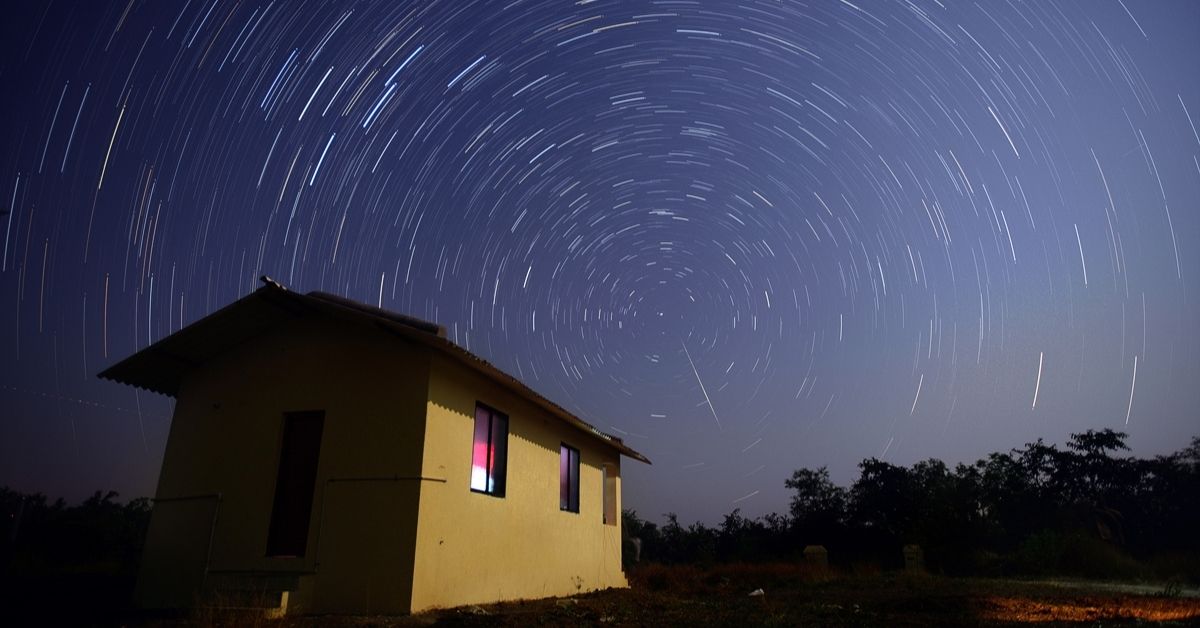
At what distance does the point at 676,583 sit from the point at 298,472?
10.9 m

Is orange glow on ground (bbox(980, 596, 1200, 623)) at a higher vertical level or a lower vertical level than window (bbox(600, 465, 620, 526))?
lower

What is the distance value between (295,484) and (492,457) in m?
2.87

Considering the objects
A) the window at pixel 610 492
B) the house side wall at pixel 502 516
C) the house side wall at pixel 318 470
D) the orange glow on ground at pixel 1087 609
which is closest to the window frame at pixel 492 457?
the house side wall at pixel 502 516

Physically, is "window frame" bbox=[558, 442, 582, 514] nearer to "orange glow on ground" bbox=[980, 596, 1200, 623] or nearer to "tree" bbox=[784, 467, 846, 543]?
"orange glow on ground" bbox=[980, 596, 1200, 623]

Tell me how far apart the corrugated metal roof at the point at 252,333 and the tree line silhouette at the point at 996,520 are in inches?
717

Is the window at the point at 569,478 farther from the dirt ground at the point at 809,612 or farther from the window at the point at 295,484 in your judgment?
the window at the point at 295,484

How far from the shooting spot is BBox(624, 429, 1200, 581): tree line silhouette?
888 inches

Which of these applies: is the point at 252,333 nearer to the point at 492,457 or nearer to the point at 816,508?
the point at 492,457

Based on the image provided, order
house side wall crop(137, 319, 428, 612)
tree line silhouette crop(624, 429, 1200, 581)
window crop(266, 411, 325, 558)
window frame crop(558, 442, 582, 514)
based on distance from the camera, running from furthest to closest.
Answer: tree line silhouette crop(624, 429, 1200, 581)
window frame crop(558, 442, 582, 514)
window crop(266, 411, 325, 558)
house side wall crop(137, 319, 428, 612)

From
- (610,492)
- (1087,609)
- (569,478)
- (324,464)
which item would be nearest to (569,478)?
(569,478)

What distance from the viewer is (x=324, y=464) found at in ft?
29.6

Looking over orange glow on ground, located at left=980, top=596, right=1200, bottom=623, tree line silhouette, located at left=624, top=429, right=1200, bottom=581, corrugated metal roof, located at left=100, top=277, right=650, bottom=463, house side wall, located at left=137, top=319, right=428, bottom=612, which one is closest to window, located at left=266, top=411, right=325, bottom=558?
house side wall, located at left=137, top=319, right=428, bottom=612

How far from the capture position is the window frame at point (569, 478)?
1413cm

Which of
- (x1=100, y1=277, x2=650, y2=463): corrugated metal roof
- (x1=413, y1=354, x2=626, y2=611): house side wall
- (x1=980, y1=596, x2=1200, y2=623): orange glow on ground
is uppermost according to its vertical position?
(x1=100, y1=277, x2=650, y2=463): corrugated metal roof
